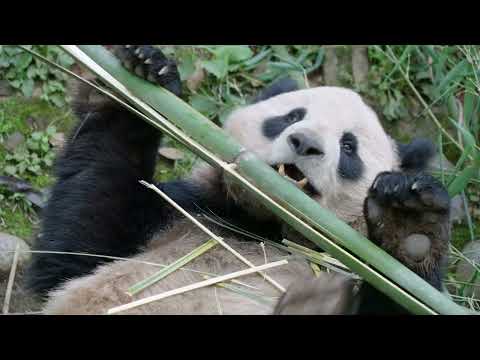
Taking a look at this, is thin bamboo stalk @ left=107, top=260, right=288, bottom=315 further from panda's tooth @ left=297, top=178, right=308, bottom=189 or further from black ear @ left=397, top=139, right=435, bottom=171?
black ear @ left=397, top=139, right=435, bottom=171

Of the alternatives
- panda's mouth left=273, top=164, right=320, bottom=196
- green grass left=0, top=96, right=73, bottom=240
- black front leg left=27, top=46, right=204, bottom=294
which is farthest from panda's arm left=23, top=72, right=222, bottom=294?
green grass left=0, top=96, right=73, bottom=240

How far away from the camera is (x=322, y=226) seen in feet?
9.09

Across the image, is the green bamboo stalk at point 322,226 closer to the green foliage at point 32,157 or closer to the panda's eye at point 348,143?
the panda's eye at point 348,143

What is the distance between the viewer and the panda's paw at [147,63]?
321 cm

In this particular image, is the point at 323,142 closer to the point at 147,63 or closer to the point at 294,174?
the point at 294,174

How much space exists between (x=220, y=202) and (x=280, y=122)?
51cm

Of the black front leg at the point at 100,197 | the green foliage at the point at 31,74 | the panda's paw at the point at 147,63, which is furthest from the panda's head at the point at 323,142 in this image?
the green foliage at the point at 31,74

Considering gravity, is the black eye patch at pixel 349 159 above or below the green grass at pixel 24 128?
above

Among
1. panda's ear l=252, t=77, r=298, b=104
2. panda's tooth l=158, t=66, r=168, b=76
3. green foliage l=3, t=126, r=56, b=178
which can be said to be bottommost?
green foliage l=3, t=126, r=56, b=178

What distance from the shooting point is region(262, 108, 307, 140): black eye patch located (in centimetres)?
383

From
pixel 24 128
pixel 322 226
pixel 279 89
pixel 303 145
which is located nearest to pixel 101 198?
pixel 303 145

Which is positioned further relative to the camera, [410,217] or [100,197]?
[100,197]

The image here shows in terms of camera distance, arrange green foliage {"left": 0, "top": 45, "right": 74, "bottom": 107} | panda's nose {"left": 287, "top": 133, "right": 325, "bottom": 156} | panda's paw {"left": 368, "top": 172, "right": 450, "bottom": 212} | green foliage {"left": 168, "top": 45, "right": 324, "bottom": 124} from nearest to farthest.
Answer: panda's paw {"left": 368, "top": 172, "right": 450, "bottom": 212} → panda's nose {"left": 287, "top": 133, "right": 325, "bottom": 156} → green foliage {"left": 0, "top": 45, "right": 74, "bottom": 107} → green foliage {"left": 168, "top": 45, "right": 324, "bottom": 124}

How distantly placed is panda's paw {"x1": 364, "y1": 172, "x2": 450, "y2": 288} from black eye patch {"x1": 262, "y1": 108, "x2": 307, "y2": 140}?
2.74 ft
